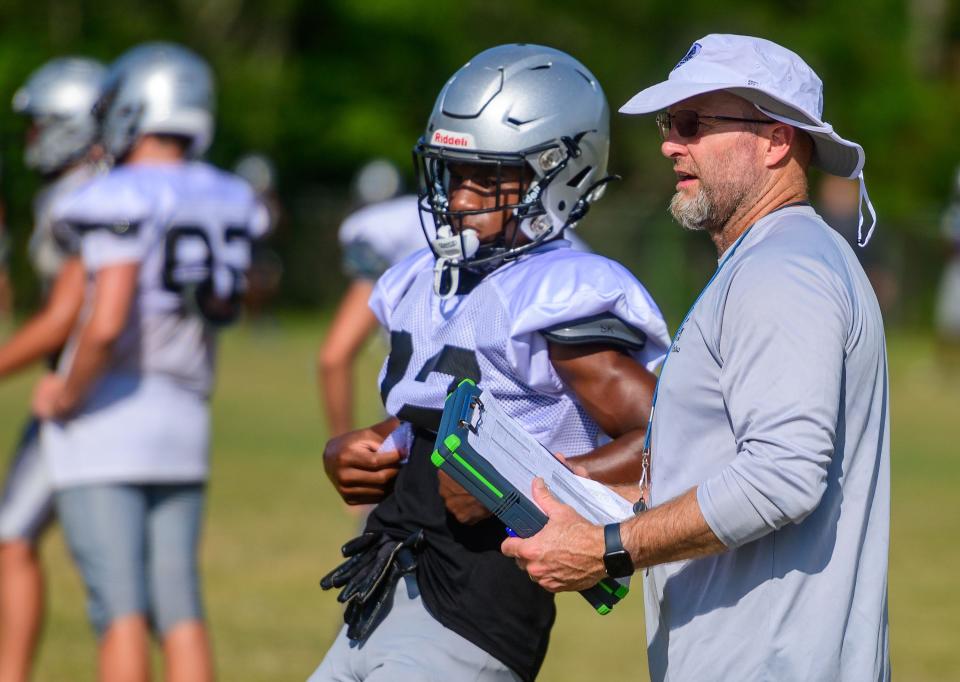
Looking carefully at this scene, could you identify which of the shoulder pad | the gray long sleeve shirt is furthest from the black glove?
the gray long sleeve shirt

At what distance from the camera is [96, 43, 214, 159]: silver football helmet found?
5008 mm

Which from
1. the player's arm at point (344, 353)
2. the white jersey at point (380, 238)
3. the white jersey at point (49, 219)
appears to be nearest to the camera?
the white jersey at point (49, 219)

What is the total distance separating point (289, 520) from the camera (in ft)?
30.4

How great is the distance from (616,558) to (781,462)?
1.14ft

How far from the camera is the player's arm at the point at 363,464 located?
3.39 meters

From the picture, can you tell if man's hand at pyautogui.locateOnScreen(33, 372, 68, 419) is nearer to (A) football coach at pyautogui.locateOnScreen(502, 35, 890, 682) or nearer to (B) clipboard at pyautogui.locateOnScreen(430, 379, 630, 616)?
(B) clipboard at pyautogui.locateOnScreen(430, 379, 630, 616)

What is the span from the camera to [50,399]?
4.84 metres

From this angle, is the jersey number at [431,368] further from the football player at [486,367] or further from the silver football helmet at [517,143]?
the silver football helmet at [517,143]

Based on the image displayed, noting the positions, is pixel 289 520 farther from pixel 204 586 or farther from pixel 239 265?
pixel 239 265

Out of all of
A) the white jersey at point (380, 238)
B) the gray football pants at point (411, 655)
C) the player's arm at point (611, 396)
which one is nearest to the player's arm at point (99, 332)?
the white jersey at point (380, 238)

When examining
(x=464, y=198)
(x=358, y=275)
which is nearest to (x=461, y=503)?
(x=464, y=198)

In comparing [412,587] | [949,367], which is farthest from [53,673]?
[949,367]

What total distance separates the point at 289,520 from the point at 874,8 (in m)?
29.3

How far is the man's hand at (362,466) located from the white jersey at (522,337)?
108mm
